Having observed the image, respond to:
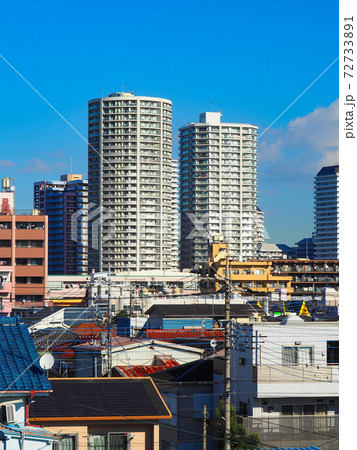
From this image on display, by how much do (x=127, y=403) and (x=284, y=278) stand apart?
185ft

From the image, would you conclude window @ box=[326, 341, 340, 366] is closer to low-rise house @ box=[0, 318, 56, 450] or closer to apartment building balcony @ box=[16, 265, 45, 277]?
low-rise house @ box=[0, 318, 56, 450]

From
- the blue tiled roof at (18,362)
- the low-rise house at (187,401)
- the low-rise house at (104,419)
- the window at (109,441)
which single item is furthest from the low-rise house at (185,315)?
the blue tiled roof at (18,362)

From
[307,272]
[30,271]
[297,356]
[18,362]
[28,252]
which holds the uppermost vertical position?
[28,252]

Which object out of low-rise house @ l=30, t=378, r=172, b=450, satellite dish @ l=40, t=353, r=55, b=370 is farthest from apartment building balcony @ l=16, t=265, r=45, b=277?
satellite dish @ l=40, t=353, r=55, b=370

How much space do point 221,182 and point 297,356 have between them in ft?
279

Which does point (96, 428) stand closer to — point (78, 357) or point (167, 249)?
point (78, 357)

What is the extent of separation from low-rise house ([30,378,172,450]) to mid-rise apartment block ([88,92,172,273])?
7611 cm

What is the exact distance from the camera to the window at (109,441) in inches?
375

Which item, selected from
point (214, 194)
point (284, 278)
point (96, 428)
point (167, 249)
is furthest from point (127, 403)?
point (214, 194)

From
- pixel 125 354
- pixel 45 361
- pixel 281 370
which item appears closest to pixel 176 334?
pixel 125 354

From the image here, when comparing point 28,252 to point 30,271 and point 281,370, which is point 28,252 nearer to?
point 30,271

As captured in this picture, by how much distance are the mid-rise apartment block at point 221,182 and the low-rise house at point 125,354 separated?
259 feet

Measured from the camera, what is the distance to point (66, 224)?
106 m

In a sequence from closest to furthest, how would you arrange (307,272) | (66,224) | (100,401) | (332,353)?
(100,401) < (332,353) < (307,272) < (66,224)
